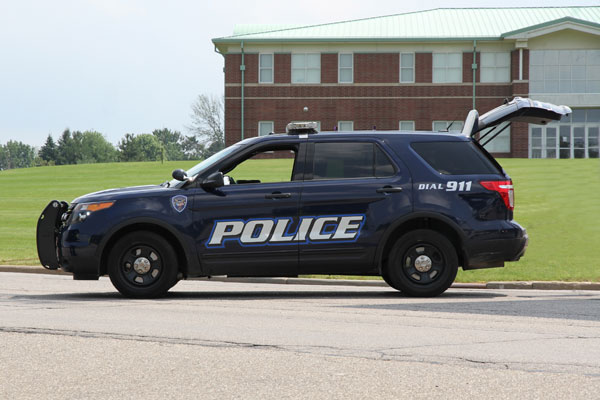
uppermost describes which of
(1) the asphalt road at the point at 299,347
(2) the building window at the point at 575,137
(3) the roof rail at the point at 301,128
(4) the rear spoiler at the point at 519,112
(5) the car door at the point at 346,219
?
(2) the building window at the point at 575,137

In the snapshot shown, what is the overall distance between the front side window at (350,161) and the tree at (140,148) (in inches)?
5488

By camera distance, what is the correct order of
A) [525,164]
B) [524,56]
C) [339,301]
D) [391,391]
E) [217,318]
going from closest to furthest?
[391,391], [217,318], [339,301], [525,164], [524,56]

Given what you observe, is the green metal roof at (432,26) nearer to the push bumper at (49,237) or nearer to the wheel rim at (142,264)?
the push bumper at (49,237)

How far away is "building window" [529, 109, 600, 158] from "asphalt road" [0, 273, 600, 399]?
130 ft

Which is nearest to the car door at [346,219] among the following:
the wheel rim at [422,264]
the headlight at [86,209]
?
the wheel rim at [422,264]

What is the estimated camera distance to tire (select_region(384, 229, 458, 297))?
10.7 meters

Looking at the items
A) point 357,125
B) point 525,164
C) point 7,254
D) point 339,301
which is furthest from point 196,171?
point 357,125

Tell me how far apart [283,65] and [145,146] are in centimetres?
12103

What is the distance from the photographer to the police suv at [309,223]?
10.6 meters

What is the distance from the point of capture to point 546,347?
7125 mm

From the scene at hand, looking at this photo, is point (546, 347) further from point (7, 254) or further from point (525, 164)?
point (525, 164)

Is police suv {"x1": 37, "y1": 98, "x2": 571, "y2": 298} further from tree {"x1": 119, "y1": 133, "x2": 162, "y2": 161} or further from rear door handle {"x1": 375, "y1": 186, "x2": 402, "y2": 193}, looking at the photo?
tree {"x1": 119, "y1": 133, "x2": 162, "y2": 161}

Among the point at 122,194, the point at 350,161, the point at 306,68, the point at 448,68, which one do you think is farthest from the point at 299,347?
the point at 448,68

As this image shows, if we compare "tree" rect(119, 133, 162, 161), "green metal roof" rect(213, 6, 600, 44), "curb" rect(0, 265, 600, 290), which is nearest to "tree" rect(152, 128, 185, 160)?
"tree" rect(119, 133, 162, 161)
